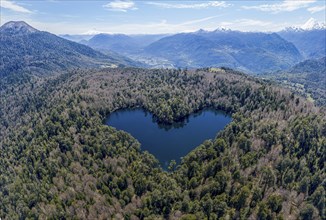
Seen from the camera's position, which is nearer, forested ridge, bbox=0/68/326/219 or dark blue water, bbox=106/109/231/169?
forested ridge, bbox=0/68/326/219

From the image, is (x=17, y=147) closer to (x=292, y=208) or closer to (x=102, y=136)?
(x=102, y=136)

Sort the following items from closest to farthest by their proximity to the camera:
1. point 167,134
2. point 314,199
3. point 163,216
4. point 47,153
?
point 314,199 → point 163,216 → point 47,153 → point 167,134

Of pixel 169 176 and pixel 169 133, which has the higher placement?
pixel 169 133

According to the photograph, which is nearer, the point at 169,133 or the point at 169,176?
the point at 169,176

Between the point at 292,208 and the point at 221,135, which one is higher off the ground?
the point at 221,135

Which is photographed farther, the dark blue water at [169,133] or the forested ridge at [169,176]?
the dark blue water at [169,133]

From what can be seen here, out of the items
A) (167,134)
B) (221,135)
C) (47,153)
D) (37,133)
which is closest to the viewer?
(47,153)

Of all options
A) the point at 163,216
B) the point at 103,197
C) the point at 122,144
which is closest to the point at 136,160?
the point at 122,144

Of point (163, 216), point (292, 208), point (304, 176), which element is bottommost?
point (163, 216)
